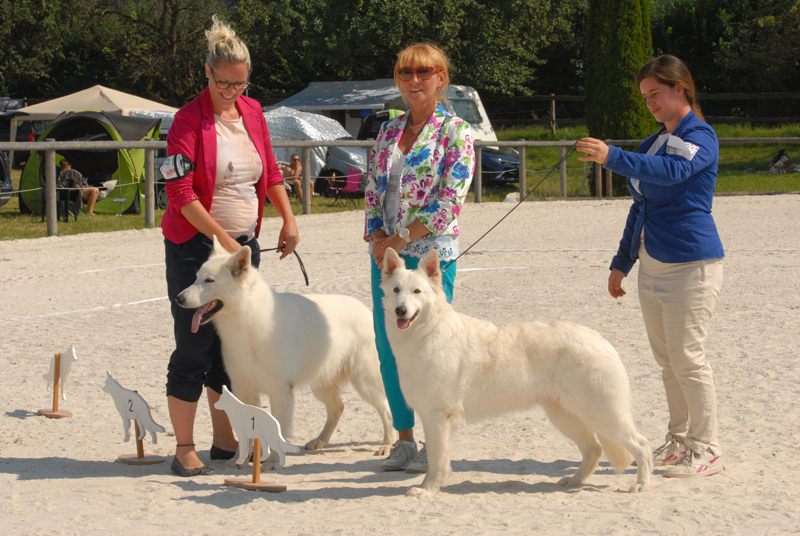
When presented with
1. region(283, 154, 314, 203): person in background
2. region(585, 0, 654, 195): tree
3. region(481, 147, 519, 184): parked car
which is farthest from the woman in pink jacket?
region(585, 0, 654, 195): tree

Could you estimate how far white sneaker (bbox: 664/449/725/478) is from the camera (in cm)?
378

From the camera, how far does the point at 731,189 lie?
65.5 ft

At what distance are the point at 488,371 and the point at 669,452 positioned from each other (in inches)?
44.9

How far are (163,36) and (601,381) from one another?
36.7 m

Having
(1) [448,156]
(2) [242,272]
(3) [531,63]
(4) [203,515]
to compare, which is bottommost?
(4) [203,515]

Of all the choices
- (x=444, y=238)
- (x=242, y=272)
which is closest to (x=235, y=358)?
(x=242, y=272)

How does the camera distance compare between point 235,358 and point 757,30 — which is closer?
point 235,358

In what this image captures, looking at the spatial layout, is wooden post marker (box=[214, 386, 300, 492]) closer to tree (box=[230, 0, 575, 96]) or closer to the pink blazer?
the pink blazer

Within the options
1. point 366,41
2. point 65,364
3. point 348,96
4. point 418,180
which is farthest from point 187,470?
point 366,41

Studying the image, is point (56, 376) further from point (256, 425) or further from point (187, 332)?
point (256, 425)

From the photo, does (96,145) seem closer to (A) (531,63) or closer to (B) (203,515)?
(B) (203,515)

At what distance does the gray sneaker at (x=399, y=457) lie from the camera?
4121mm

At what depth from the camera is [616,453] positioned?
12.5 ft

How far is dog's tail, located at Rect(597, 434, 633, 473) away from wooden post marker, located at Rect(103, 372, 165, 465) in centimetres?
234
